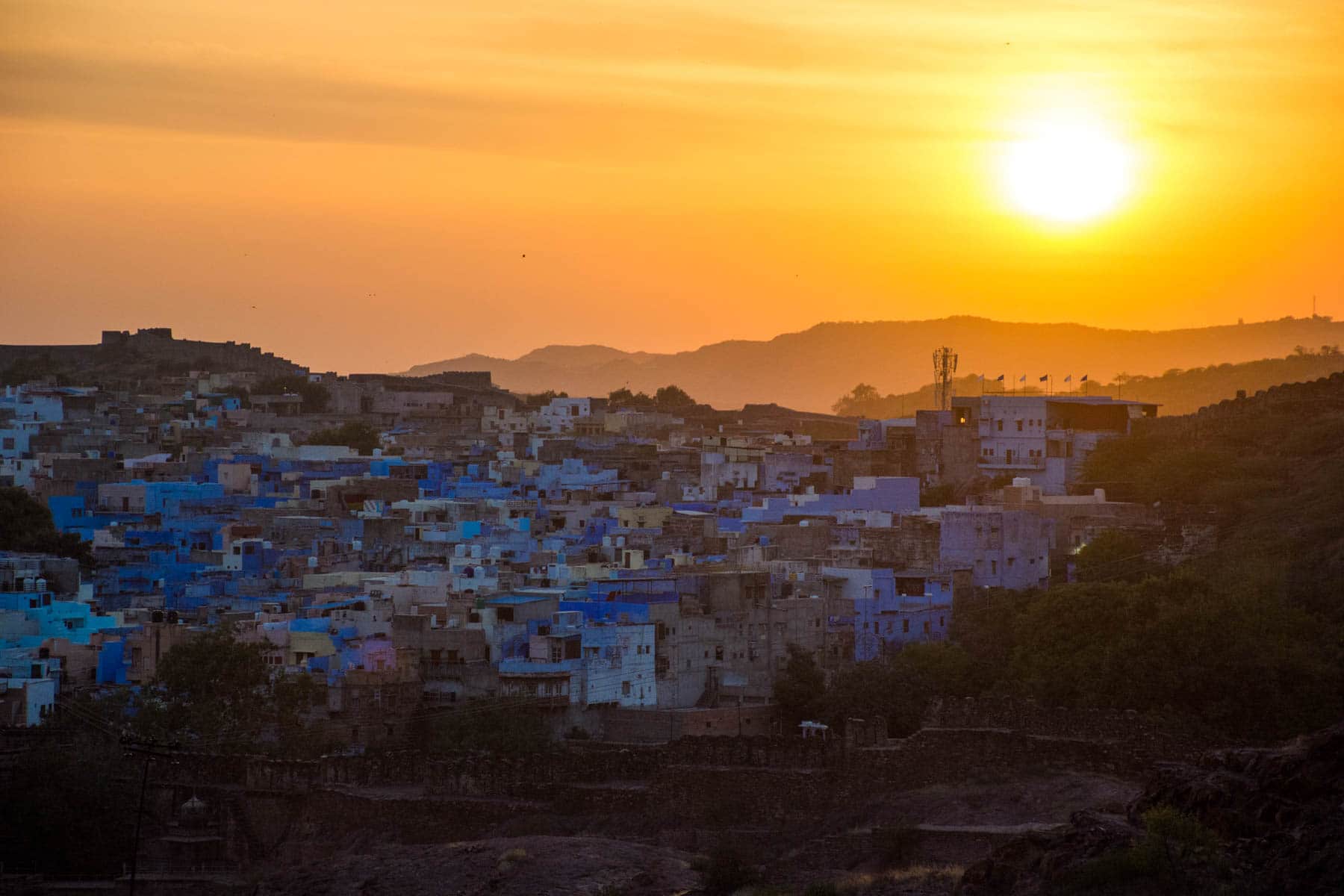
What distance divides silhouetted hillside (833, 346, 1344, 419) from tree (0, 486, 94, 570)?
215 ft

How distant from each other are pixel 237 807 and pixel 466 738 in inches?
114

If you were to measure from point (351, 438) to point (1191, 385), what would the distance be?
211ft

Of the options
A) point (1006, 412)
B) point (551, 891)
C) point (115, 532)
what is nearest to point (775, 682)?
point (551, 891)

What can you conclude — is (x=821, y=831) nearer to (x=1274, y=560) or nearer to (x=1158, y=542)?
(x=1274, y=560)

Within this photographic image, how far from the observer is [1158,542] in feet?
127

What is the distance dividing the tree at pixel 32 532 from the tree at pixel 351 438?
1629cm

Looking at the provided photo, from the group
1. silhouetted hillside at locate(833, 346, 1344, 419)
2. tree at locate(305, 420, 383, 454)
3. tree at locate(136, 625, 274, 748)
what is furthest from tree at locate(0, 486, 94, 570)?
silhouetted hillside at locate(833, 346, 1344, 419)

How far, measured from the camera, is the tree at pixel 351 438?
6238cm

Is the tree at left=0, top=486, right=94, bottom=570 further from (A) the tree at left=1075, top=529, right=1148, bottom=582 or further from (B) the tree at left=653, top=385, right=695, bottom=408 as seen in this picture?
(B) the tree at left=653, top=385, right=695, bottom=408

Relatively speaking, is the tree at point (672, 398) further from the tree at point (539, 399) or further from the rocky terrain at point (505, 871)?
the rocky terrain at point (505, 871)

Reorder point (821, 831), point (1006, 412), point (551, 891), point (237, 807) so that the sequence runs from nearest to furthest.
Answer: point (551, 891)
point (821, 831)
point (237, 807)
point (1006, 412)

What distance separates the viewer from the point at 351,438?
63.4 m

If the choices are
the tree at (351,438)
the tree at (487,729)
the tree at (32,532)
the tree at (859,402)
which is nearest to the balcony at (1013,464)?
the tree at (351,438)

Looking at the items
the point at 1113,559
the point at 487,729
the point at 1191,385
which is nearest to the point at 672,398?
the point at 1191,385
